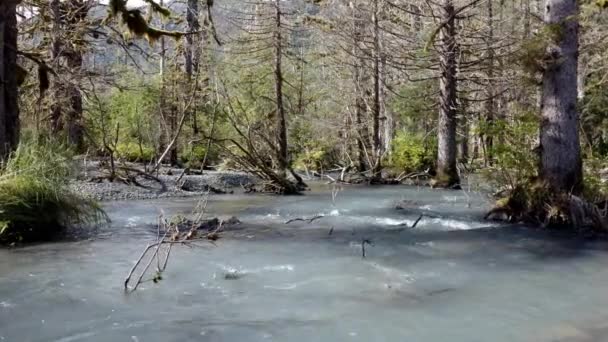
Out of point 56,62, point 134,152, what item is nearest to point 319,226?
point 56,62

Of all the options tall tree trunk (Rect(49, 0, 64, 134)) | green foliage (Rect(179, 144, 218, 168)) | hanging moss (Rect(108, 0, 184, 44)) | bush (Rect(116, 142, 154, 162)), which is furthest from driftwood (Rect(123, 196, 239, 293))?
bush (Rect(116, 142, 154, 162))

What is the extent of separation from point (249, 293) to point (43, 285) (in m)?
1.95

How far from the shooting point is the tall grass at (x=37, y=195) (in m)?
7.13

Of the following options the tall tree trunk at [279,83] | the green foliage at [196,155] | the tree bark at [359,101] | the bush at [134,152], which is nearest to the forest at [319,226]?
the tree bark at [359,101]

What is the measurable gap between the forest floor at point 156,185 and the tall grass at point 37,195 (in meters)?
4.42

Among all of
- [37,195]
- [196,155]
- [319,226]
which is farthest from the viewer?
[196,155]

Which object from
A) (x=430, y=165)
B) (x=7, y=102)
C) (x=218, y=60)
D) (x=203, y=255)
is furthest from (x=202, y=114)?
(x=203, y=255)

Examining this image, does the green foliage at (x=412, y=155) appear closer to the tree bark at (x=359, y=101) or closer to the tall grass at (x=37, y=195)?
the tree bark at (x=359, y=101)

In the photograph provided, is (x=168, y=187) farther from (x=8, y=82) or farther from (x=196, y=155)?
(x=196, y=155)

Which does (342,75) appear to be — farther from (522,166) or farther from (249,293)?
(249,293)

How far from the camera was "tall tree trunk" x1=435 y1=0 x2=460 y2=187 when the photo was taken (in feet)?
50.1

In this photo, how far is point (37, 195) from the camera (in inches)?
289

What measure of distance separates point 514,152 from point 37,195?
7.23 metres

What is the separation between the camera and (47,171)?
7.52 metres
